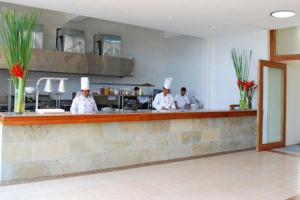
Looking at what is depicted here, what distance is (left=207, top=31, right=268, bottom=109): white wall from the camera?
6840 mm

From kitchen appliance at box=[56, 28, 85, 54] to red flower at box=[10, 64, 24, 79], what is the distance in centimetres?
364

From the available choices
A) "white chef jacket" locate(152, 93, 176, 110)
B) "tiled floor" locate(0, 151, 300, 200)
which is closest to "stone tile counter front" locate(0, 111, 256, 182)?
"tiled floor" locate(0, 151, 300, 200)

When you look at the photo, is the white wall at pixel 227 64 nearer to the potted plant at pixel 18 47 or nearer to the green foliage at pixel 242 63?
the green foliage at pixel 242 63

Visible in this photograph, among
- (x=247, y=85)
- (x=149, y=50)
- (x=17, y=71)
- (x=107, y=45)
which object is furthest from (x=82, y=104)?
(x=149, y=50)

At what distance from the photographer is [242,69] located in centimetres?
708

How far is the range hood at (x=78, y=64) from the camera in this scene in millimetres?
7016

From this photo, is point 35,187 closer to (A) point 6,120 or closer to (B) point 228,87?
(A) point 6,120

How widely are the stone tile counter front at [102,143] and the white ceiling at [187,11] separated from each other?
5.93 ft

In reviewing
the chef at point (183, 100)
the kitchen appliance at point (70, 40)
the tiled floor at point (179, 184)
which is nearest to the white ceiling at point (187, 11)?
the chef at point (183, 100)

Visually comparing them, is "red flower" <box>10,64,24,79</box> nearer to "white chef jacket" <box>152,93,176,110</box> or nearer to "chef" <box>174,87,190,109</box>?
"white chef jacket" <box>152,93,176,110</box>

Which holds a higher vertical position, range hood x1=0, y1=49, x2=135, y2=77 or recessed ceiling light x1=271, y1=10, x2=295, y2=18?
recessed ceiling light x1=271, y1=10, x2=295, y2=18

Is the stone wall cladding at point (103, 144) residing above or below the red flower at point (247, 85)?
below

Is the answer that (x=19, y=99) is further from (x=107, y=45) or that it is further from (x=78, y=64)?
(x=107, y=45)

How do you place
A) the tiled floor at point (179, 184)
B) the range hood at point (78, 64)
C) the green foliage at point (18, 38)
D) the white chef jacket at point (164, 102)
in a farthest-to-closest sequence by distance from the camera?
the range hood at point (78, 64)
the white chef jacket at point (164, 102)
the green foliage at point (18, 38)
the tiled floor at point (179, 184)
